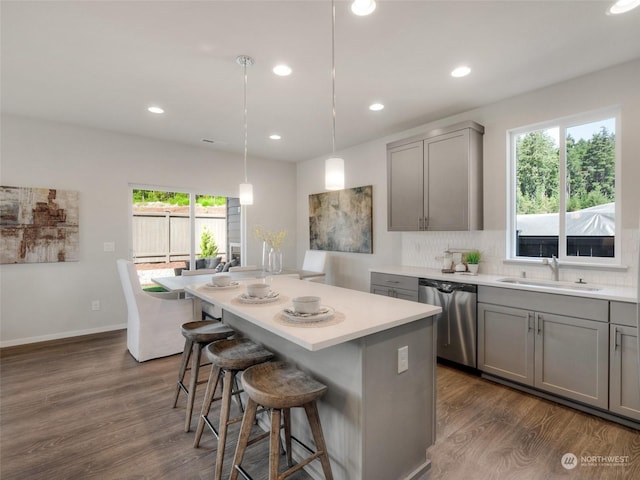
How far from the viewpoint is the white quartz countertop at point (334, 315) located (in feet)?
4.28

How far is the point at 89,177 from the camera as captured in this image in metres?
4.24

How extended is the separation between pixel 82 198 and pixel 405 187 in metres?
4.22

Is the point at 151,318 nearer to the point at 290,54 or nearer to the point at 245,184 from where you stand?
the point at 245,184

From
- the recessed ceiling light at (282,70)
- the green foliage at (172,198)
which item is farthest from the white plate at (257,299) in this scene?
the green foliage at (172,198)

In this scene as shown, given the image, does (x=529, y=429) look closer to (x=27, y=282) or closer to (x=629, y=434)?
(x=629, y=434)

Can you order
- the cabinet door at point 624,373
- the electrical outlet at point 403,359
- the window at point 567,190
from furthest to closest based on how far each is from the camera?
1. the window at point 567,190
2. the cabinet door at point 624,373
3. the electrical outlet at point 403,359

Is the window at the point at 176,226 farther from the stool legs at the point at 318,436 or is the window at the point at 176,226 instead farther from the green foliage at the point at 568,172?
the green foliage at the point at 568,172

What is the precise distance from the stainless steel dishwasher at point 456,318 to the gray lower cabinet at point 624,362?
967mm

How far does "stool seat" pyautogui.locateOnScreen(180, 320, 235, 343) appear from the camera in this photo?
2211 millimetres

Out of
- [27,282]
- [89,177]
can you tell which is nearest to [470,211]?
[89,177]

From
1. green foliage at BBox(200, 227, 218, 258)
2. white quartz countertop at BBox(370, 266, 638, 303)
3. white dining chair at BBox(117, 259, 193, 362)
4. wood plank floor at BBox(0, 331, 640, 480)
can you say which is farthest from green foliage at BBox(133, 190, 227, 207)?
white quartz countertop at BBox(370, 266, 638, 303)

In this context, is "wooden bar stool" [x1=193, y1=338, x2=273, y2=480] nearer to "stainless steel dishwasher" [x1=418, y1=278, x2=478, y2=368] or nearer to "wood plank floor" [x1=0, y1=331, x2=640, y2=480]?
"wood plank floor" [x1=0, y1=331, x2=640, y2=480]

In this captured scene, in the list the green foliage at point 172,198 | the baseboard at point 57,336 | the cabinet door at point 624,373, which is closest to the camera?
the cabinet door at point 624,373

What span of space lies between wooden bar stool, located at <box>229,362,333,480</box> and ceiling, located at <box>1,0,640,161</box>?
7.09 ft
